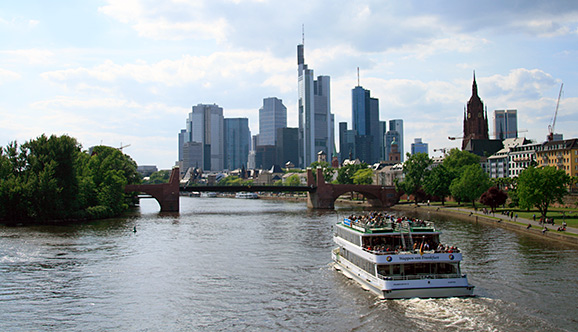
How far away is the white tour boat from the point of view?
4300 centimetres

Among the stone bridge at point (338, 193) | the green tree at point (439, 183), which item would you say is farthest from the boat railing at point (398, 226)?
the stone bridge at point (338, 193)

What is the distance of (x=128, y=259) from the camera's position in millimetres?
64625

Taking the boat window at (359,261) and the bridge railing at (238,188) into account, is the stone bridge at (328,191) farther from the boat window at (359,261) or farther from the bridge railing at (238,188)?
the boat window at (359,261)

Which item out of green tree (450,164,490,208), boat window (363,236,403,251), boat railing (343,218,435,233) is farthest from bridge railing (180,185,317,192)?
boat window (363,236,403,251)

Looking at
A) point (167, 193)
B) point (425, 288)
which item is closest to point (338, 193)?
point (167, 193)

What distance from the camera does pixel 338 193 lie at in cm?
16938

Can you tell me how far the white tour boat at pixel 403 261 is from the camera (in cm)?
4300

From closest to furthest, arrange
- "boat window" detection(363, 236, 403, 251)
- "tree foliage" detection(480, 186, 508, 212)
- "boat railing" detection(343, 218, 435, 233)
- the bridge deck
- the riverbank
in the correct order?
"boat railing" detection(343, 218, 435, 233)
"boat window" detection(363, 236, 403, 251)
the riverbank
"tree foliage" detection(480, 186, 508, 212)
the bridge deck

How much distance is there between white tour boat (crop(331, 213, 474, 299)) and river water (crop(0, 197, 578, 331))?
95 cm

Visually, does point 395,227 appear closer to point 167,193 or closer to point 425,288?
point 425,288

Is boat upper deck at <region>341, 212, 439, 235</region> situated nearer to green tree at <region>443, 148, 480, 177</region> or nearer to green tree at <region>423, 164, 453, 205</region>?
green tree at <region>423, 164, 453, 205</region>

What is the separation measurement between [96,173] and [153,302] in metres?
95.0

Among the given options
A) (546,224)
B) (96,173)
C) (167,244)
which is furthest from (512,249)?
(96,173)

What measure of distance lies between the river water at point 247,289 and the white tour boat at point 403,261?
37.2 inches
